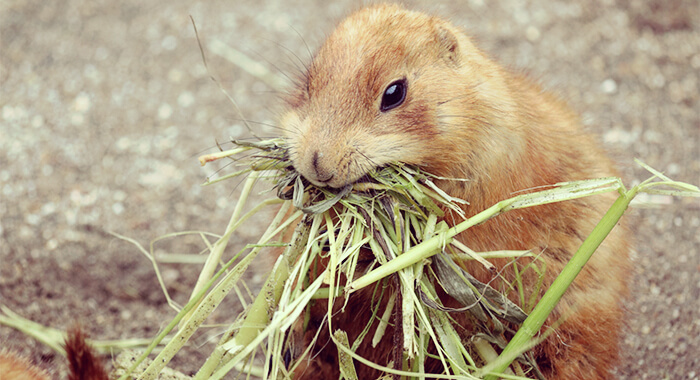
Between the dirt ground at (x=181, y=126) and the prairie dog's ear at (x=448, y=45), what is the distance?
134cm

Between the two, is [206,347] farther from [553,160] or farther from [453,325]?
[553,160]

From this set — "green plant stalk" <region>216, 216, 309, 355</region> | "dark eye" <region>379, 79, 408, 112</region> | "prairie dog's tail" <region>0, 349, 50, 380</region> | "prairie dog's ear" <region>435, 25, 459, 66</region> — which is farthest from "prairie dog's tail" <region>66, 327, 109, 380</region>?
"prairie dog's ear" <region>435, 25, 459, 66</region>

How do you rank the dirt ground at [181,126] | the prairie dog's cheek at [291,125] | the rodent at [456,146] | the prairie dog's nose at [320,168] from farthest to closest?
the dirt ground at [181,126] → the prairie dog's cheek at [291,125] → the rodent at [456,146] → the prairie dog's nose at [320,168]

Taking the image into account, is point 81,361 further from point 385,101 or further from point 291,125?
point 385,101

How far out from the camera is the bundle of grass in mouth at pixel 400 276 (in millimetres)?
3002

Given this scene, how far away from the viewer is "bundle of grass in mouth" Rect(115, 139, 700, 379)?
3.00m

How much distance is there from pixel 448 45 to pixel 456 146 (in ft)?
1.70

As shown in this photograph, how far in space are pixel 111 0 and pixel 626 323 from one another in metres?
6.15

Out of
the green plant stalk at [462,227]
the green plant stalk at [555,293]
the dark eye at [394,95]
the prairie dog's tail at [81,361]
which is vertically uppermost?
the dark eye at [394,95]

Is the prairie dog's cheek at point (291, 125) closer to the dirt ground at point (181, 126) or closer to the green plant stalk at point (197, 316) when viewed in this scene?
the green plant stalk at point (197, 316)

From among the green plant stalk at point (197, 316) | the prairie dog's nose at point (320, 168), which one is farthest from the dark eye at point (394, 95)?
the green plant stalk at point (197, 316)

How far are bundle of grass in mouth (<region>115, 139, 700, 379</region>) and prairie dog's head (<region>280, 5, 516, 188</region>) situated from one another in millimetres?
117

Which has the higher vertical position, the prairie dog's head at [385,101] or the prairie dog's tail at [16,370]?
the prairie dog's head at [385,101]

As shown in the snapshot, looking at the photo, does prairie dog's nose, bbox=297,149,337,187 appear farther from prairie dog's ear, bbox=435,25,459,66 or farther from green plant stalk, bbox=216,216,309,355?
prairie dog's ear, bbox=435,25,459,66
